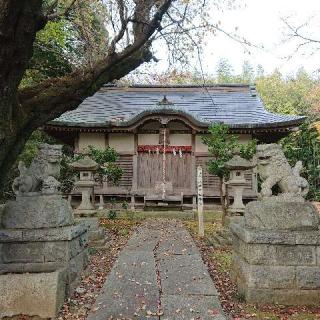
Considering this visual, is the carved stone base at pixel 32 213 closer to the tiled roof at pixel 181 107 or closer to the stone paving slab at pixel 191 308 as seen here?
the stone paving slab at pixel 191 308

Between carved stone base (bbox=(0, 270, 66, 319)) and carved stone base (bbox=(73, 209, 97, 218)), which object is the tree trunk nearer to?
carved stone base (bbox=(0, 270, 66, 319))

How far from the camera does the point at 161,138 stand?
15.5 metres

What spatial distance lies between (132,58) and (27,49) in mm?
2772

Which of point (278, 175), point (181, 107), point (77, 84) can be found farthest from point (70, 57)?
point (181, 107)

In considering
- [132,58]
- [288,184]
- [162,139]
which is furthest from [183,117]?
[288,184]

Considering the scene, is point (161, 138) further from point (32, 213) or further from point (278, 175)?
point (32, 213)

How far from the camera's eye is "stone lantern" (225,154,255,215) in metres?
10.2

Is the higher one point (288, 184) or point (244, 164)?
point (244, 164)

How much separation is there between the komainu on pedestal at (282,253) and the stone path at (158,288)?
1.92 feet

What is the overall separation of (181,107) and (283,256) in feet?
36.2

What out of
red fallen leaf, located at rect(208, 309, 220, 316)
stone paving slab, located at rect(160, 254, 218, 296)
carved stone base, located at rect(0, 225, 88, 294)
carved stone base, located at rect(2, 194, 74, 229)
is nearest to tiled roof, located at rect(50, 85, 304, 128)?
stone paving slab, located at rect(160, 254, 218, 296)

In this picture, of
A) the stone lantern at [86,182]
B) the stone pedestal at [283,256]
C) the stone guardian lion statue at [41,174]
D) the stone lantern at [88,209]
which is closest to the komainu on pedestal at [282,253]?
the stone pedestal at [283,256]

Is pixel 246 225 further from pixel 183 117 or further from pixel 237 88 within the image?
pixel 237 88

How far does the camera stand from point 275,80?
5225 centimetres
